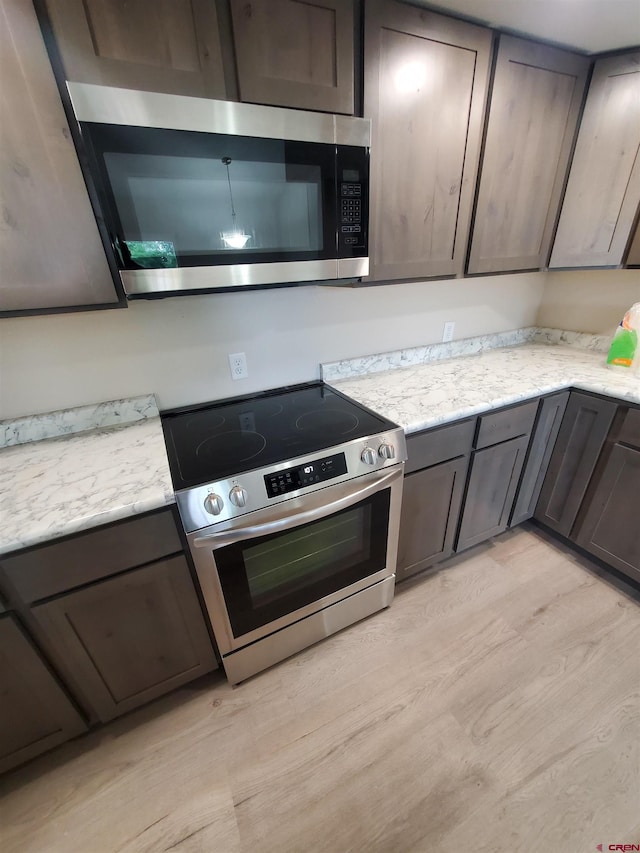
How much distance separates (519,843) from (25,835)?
1461mm

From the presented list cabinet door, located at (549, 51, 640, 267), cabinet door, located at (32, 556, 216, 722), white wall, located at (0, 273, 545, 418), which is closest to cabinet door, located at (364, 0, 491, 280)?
white wall, located at (0, 273, 545, 418)

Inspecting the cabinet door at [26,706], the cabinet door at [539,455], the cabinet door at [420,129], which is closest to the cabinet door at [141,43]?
the cabinet door at [420,129]

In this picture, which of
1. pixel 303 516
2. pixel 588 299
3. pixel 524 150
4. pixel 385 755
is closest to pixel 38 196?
pixel 303 516

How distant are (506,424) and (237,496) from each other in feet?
4.03

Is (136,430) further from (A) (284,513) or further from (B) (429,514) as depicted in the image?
(B) (429,514)

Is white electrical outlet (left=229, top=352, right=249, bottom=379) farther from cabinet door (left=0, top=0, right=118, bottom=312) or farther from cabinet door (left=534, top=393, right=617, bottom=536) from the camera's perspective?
cabinet door (left=534, top=393, right=617, bottom=536)

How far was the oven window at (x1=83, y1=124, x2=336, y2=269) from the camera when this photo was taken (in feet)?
2.79

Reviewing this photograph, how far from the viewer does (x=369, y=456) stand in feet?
3.93

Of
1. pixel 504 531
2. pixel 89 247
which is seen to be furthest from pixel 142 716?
pixel 504 531

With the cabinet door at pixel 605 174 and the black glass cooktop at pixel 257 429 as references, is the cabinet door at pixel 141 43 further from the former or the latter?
the cabinet door at pixel 605 174

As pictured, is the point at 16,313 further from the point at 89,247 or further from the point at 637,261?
the point at 637,261

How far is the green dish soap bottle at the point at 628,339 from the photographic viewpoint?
5.43ft

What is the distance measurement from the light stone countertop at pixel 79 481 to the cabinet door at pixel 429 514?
954 mm

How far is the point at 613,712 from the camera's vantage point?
50.2 inches
